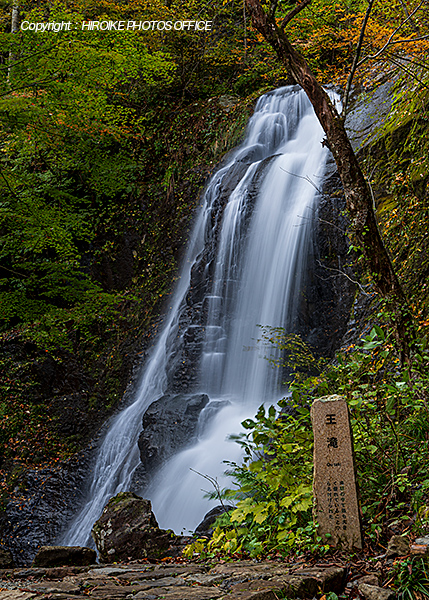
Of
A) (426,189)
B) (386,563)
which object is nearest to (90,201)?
(426,189)

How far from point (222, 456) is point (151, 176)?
991 cm

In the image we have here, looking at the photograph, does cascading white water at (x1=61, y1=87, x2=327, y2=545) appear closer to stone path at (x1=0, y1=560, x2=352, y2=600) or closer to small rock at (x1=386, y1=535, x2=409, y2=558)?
stone path at (x1=0, y1=560, x2=352, y2=600)

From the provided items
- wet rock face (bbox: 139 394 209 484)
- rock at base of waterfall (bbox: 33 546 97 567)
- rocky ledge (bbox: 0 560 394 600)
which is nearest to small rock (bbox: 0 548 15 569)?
rock at base of waterfall (bbox: 33 546 97 567)

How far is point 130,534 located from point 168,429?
2.88m

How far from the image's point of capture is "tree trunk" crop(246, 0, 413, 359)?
417 cm

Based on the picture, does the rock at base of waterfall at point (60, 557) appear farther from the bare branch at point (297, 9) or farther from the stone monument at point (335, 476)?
the bare branch at point (297, 9)

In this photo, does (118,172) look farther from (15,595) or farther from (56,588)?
(15,595)

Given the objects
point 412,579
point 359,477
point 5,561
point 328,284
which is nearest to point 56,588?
point 412,579

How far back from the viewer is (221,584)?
2.46 m

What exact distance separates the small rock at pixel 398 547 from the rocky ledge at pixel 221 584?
16 centimetres

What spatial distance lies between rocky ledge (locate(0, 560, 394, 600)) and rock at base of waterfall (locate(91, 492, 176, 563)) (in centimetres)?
209

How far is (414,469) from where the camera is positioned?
3.20 metres

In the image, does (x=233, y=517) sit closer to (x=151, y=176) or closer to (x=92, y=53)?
(x=92, y=53)

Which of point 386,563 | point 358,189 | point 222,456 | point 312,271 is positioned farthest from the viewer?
point 312,271
